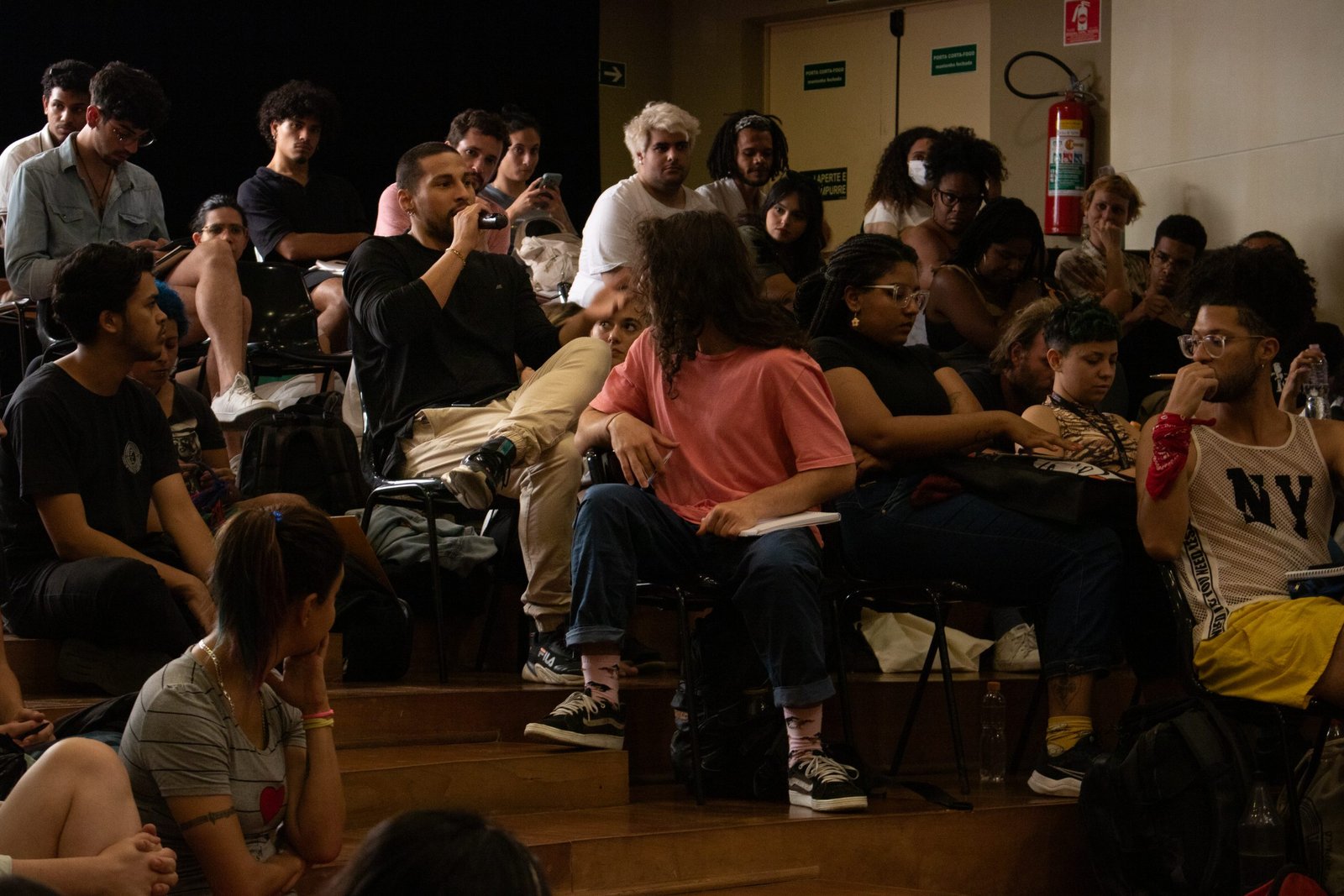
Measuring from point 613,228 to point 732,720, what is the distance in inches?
95.6

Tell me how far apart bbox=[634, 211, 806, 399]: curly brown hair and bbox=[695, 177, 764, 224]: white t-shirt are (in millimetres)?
2444

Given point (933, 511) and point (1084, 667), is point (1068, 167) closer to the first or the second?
point (933, 511)

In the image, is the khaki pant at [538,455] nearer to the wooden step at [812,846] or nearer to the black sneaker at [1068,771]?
the wooden step at [812,846]

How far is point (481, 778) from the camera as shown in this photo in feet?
10.1

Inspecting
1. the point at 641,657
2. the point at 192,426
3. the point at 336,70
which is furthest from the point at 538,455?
the point at 336,70

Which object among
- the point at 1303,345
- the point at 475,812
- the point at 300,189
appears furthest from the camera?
the point at 300,189

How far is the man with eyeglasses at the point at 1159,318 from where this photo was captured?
18.3 ft

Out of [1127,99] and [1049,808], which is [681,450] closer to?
[1049,808]

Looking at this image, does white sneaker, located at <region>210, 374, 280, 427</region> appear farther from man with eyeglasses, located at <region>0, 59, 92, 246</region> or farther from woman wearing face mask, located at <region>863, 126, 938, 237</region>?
woman wearing face mask, located at <region>863, 126, 938, 237</region>

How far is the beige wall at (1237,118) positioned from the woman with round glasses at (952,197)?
1.63 meters

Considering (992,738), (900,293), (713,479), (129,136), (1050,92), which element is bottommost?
(992,738)

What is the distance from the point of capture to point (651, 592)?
323 cm

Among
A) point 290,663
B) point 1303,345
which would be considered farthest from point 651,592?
point 1303,345

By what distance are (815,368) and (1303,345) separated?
9.52ft
